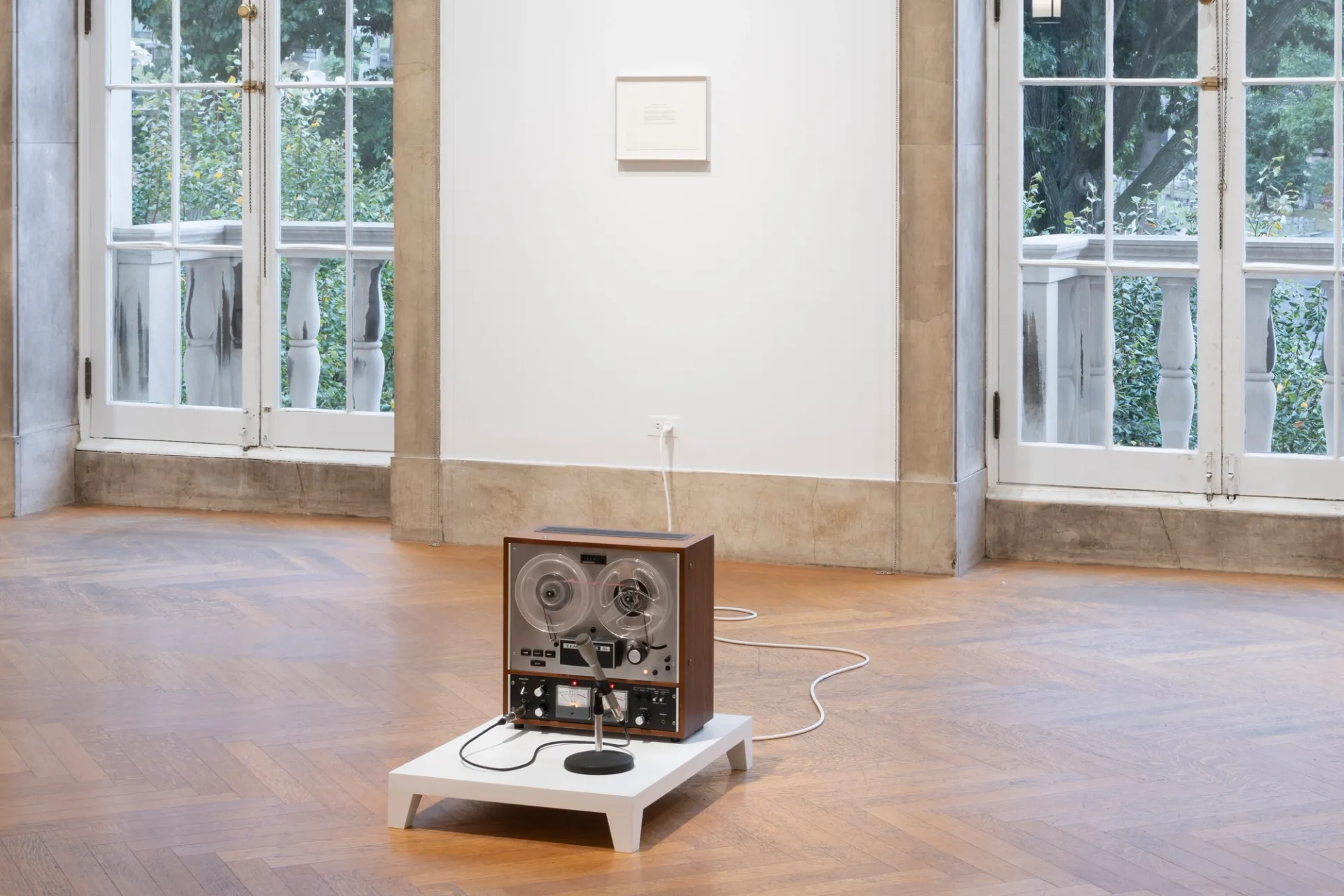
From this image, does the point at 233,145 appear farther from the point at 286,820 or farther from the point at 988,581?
the point at 286,820

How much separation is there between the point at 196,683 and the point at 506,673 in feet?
4.22

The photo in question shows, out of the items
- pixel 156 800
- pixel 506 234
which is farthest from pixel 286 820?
pixel 506 234

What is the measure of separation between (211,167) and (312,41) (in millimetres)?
699

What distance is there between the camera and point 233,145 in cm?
778

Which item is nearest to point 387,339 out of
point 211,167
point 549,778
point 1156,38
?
point 211,167

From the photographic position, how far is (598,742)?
12.6 feet

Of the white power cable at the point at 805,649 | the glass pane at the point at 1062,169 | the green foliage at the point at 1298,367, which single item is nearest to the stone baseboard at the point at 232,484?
the white power cable at the point at 805,649

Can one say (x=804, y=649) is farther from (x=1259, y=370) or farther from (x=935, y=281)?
(x=1259, y=370)

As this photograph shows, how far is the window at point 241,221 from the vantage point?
761 cm

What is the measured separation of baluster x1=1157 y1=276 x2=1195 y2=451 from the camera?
6.64 m

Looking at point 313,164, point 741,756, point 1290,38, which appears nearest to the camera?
point 741,756

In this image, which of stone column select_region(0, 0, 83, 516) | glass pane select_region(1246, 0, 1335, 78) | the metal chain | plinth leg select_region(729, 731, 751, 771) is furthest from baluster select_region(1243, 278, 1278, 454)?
stone column select_region(0, 0, 83, 516)

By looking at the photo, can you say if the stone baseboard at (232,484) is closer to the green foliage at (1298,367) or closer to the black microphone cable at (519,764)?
the green foliage at (1298,367)

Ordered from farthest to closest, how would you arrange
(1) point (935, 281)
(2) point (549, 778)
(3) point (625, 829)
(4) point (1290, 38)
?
(4) point (1290, 38)
(1) point (935, 281)
(2) point (549, 778)
(3) point (625, 829)
